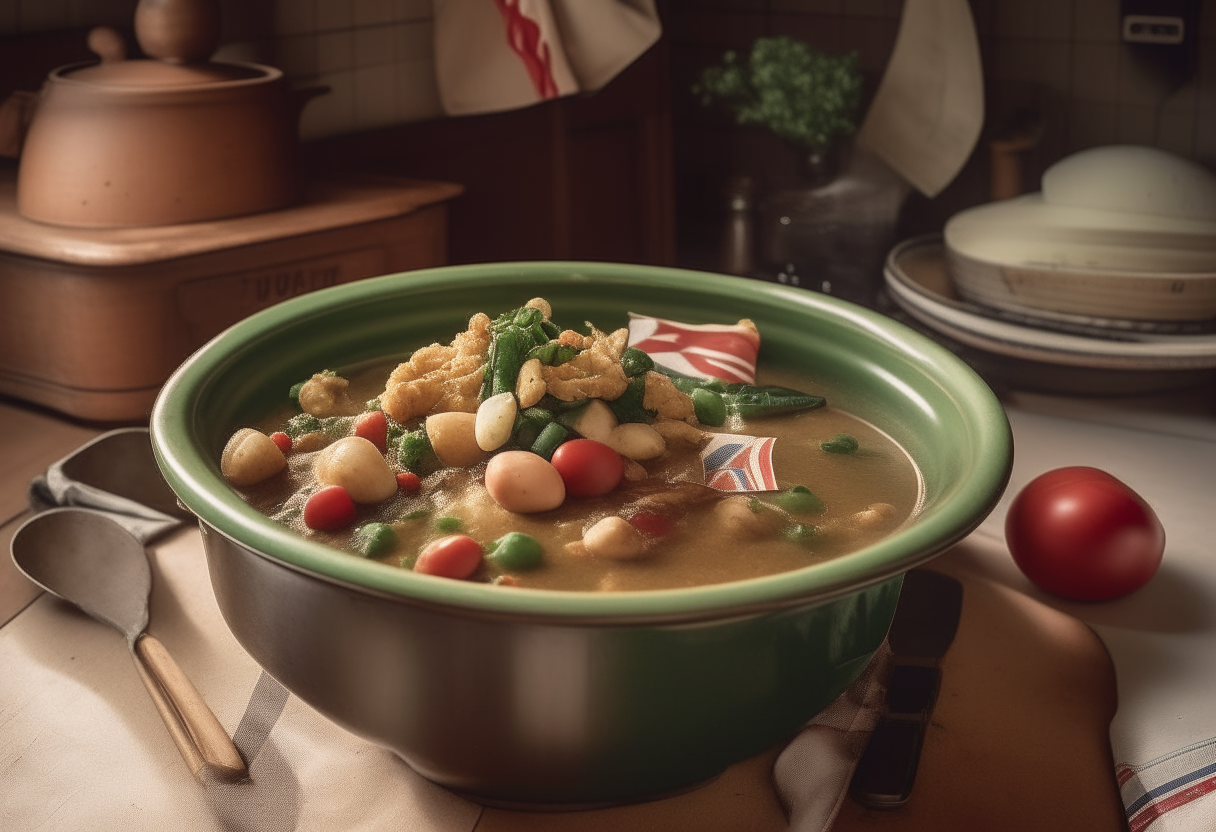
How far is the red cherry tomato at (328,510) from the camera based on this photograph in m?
0.88

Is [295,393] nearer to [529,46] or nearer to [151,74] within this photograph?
[151,74]

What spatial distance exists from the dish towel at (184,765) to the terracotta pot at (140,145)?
0.56 meters

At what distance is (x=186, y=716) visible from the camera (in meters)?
0.90

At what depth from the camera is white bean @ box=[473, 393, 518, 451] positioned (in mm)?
931

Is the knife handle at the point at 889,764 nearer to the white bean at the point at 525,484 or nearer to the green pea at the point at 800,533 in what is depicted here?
the green pea at the point at 800,533

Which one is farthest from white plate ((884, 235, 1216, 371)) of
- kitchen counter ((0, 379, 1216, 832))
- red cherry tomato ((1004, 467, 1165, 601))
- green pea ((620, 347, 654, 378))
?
green pea ((620, 347, 654, 378))

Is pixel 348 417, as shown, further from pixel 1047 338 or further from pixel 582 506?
pixel 1047 338

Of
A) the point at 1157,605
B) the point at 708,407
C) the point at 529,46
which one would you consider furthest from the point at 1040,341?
the point at 529,46

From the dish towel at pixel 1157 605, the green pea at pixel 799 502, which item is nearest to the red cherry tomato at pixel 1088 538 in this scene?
the dish towel at pixel 1157 605

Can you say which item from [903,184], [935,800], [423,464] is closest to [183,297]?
[423,464]

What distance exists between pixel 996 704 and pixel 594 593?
1.36ft

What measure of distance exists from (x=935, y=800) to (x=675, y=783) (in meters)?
0.18

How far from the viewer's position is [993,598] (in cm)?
107

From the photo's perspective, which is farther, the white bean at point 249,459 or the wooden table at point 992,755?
the white bean at point 249,459
